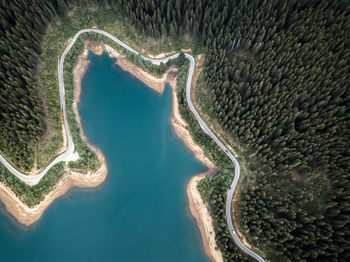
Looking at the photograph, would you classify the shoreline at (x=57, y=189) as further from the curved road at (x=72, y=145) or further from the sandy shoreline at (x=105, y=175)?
the curved road at (x=72, y=145)

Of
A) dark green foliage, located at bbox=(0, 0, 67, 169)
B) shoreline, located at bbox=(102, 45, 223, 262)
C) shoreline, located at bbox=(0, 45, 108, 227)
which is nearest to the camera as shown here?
shoreline, located at bbox=(0, 45, 108, 227)

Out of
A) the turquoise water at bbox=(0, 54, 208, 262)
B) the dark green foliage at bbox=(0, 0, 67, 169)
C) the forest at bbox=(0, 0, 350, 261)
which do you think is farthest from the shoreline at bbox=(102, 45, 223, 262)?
the dark green foliage at bbox=(0, 0, 67, 169)

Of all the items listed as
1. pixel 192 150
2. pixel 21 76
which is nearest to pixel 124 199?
pixel 192 150

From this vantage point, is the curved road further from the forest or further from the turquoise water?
the turquoise water

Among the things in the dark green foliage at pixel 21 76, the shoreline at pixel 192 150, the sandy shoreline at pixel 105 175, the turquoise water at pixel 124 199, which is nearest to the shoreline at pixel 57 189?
the sandy shoreline at pixel 105 175

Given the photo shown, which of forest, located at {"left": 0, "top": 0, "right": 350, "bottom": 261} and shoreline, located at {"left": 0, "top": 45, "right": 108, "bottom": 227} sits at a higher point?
forest, located at {"left": 0, "top": 0, "right": 350, "bottom": 261}

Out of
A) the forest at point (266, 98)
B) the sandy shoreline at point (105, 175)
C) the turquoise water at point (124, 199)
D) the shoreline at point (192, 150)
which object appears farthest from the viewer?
the shoreline at point (192, 150)

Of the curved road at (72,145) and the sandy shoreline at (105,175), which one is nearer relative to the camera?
the curved road at (72,145)

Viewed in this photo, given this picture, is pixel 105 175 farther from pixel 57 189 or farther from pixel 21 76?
pixel 21 76
